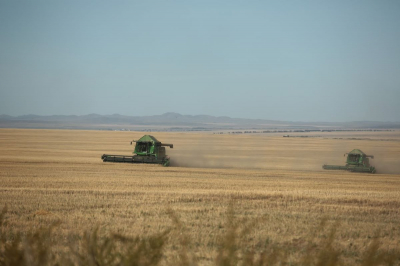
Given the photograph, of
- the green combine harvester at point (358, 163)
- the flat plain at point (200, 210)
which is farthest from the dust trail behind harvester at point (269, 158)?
the flat plain at point (200, 210)

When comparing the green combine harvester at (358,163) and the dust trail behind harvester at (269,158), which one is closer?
the green combine harvester at (358,163)

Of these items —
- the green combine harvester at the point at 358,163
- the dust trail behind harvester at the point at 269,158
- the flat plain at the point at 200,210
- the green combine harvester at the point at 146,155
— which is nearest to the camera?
the flat plain at the point at 200,210

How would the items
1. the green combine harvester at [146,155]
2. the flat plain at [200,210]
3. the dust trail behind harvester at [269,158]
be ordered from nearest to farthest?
the flat plain at [200,210] < the green combine harvester at [146,155] < the dust trail behind harvester at [269,158]

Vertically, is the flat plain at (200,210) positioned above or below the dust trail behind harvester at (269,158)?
above

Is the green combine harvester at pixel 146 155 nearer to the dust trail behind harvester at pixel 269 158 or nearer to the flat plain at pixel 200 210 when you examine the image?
the dust trail behind harvester at pixel 269 158

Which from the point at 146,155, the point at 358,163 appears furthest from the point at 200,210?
the point at 358,163

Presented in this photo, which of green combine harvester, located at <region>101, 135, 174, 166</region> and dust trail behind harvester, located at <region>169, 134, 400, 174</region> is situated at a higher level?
green combine harvester, located at <region>101, 135, 174, 166</region>

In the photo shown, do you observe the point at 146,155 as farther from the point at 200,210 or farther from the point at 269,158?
the point at 200,210

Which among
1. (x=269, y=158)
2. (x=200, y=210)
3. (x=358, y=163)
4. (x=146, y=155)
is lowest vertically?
(x=269, y=158)

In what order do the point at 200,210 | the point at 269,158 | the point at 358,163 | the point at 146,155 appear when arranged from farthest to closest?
the point at 269,158
the point at 358,163
the point at 146,155
the point at 200,210

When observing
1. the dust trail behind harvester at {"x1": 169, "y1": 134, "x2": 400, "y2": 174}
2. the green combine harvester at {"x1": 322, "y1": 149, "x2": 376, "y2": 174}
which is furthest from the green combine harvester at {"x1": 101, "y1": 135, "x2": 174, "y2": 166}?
the green combine harvester at {"x1": 322, "y1": 149, "x2": 376, "y2": 174}

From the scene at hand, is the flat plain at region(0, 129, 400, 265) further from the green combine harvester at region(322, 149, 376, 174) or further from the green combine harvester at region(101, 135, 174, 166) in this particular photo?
the green combine harvester at region(322, 149, 376, 174)

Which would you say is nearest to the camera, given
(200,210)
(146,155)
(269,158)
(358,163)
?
(200,210)

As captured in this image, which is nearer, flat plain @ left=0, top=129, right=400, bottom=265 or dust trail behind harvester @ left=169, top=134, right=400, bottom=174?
flat plain @ left=0, top=129, right=400, bottom=265
